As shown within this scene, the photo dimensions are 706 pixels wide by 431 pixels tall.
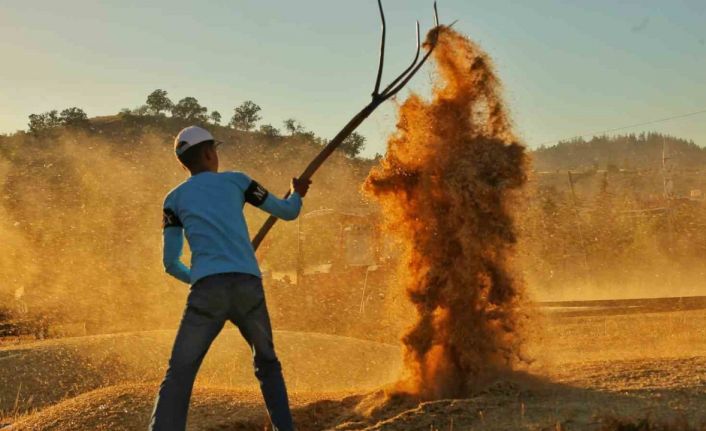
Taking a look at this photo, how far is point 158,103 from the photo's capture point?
8162 cm

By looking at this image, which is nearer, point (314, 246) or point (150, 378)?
point (150, 378)

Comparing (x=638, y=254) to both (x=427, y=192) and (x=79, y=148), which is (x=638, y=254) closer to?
(x=427, y=192)

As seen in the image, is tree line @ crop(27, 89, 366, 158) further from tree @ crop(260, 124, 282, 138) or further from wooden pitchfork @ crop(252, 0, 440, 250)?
wooden pitchfork @ crop(252, 0, 440, 250)

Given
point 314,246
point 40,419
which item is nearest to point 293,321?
point 40,419

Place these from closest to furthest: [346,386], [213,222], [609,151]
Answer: [213,222]
[346,386]
[609,151]

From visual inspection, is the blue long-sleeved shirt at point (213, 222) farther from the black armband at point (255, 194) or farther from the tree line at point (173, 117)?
the tree line at point (173, 117)

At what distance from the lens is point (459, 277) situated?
6738 mm

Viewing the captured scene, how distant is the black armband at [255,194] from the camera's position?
5270 mm

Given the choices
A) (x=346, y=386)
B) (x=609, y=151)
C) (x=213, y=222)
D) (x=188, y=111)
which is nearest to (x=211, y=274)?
(x=213, y=222)

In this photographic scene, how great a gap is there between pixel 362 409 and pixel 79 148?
2580 inches

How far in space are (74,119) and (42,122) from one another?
379 cm

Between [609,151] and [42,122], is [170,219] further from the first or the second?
[609,151]

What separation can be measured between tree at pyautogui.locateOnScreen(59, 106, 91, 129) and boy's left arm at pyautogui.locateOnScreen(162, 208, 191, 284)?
72268mm

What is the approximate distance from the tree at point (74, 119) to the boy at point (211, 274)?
72287mm
